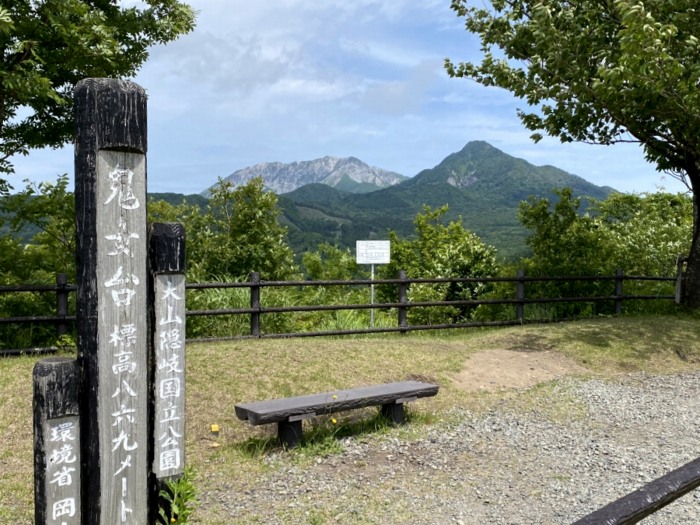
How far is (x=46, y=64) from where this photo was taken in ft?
32.1

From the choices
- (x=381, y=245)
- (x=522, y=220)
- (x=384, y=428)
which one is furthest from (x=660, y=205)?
(x=384, y=428)

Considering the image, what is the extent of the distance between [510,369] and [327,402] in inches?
164

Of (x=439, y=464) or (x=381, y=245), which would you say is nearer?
(x=439, y=464)

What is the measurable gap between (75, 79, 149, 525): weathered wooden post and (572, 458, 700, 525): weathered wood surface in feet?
7.42

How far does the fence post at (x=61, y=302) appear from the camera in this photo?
31.0 ft

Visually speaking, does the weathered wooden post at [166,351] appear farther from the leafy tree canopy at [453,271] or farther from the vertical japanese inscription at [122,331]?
the leafy tree canopy at [453,271]

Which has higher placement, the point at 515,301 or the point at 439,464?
the point at 515,301

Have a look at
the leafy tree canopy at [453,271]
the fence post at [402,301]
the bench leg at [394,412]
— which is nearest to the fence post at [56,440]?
the bench leg at [394,412]

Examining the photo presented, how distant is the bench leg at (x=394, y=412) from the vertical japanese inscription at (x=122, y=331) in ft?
13.3

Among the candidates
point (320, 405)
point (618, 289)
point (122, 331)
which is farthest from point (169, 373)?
point (618, 289)

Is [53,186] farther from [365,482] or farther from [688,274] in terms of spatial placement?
[688,274]

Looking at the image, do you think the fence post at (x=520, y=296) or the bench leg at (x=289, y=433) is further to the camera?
the fence post at (x=520, y=296)

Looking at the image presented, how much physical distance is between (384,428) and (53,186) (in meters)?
8.44

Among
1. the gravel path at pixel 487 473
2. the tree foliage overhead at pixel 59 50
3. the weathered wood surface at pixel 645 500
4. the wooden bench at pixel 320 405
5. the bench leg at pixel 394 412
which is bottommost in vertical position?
the gravel path at pixel 487 473
